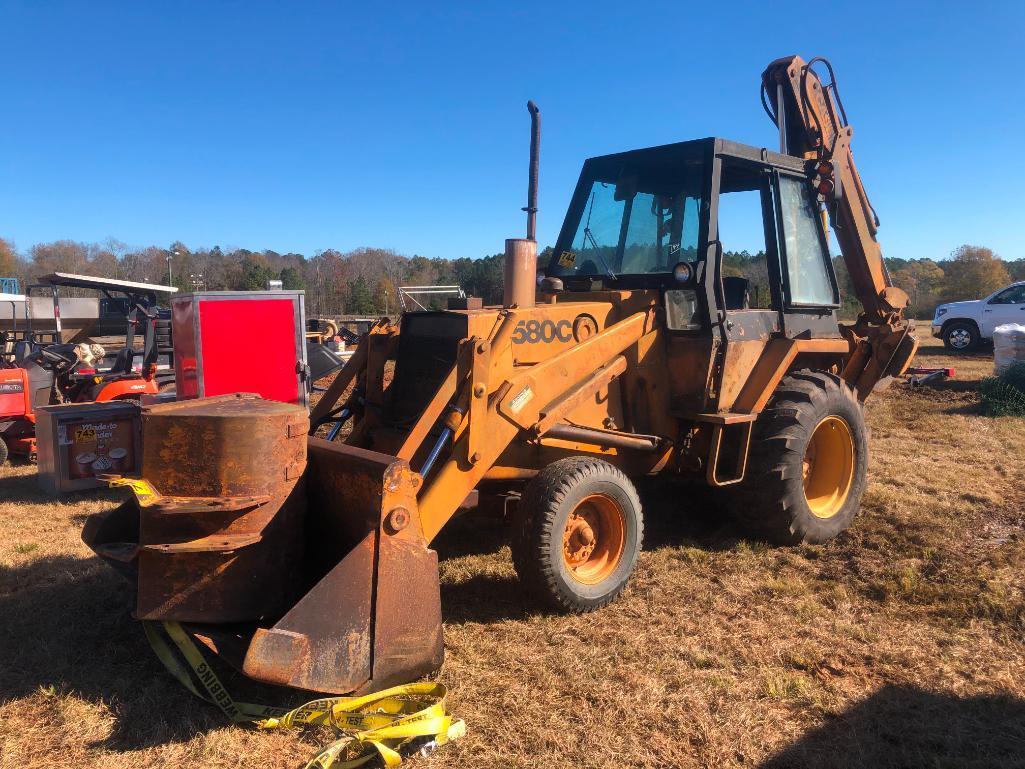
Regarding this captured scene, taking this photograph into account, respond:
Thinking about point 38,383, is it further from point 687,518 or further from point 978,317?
point 978,317

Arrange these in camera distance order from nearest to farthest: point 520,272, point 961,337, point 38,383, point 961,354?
point 520,272, point 38,383, point 961,354, point 961,337

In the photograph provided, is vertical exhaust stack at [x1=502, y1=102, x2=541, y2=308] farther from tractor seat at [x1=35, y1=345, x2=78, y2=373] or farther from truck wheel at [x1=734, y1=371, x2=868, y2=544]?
tractor seat at [x1=35, y1=345, x2=78, y2=373]

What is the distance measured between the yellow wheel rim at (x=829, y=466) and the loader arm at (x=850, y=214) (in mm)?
1138

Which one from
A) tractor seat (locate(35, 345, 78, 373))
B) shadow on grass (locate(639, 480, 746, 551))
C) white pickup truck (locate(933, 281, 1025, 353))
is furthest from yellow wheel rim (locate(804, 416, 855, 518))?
white pickup truck (locate(933, 281, 1025, 353))

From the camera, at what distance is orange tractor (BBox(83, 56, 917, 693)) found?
122 inches

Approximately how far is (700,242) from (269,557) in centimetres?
329

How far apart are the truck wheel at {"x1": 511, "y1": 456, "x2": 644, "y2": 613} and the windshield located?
1751 millimetres

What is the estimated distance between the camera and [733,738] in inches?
118

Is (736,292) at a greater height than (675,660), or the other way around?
(736,292)

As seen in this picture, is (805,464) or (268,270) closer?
(805,464)

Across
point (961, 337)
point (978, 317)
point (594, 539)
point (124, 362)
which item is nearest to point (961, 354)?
point (961, 337)

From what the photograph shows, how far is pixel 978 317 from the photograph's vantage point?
17141 mm

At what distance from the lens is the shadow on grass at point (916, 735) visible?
2861 millimetres

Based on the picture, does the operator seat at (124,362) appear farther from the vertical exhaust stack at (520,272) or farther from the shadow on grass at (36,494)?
the vertical exhaust stack at (520,272)
